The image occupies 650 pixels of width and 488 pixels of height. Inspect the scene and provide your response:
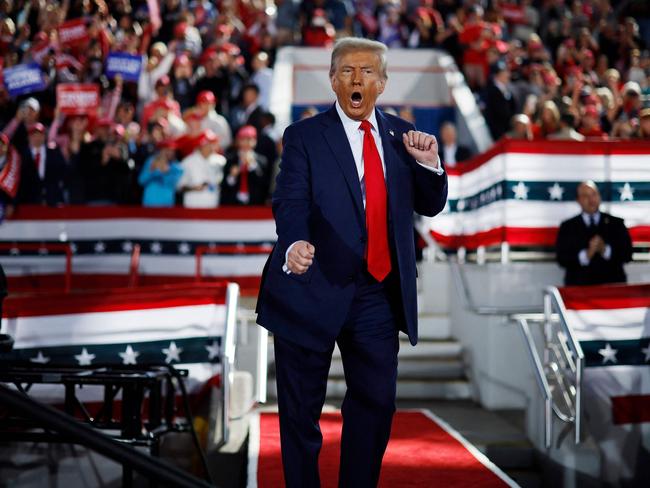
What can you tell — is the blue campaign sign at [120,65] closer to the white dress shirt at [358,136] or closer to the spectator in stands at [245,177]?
the spectator in stands at [245,177]

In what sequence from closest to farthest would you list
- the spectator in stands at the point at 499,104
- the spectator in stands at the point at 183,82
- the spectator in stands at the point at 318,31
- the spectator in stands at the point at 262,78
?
the spectator in stands at the point at 183,82, the spectator in stands at the point at 499,104, the spectator in stands at the point at 262,78, the spectator in stands at the point at 318,31

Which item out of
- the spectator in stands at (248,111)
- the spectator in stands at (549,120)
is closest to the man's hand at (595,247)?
the spectator in stands at (549,120)

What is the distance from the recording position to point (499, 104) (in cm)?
1412

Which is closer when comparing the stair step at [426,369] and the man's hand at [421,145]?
the man's hand at [421,145]

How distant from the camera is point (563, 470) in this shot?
272 inches

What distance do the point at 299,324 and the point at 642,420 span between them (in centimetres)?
387

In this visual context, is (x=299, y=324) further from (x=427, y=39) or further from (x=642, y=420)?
(x=427, y=39)

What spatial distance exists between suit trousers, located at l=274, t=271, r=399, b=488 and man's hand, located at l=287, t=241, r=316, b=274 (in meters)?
0.37

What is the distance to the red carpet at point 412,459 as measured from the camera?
5418mm

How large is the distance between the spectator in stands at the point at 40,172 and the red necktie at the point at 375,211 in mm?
7736

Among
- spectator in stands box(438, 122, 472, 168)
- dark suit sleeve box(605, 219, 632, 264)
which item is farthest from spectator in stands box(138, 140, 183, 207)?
dark suit sleeve box(605, 219, 632, 264)

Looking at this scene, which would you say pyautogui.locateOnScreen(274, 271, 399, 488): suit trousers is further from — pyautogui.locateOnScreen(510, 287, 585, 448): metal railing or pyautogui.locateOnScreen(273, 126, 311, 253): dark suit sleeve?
pyautogui.locateOnScreen(510, 287, 585, 448): metal railing

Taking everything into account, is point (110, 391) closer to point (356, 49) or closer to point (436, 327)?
point (356, 49)

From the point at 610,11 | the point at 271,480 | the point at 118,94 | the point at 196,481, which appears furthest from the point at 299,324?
the point at 610,11
